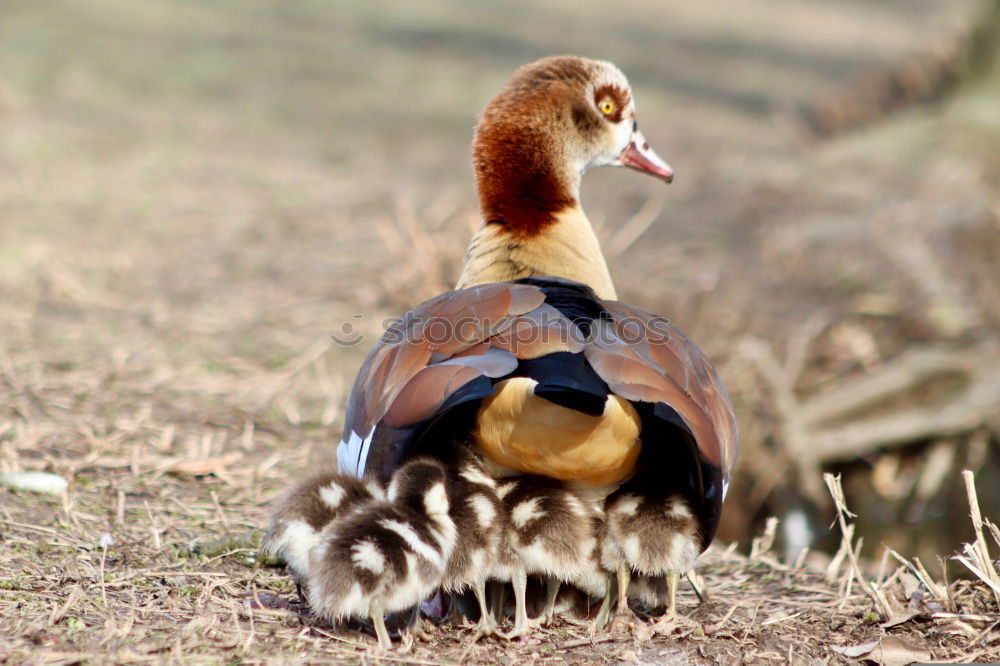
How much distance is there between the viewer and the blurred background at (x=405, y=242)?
4.66 m

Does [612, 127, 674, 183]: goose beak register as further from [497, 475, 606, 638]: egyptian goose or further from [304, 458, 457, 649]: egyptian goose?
[304, 458, 457, 649]: egyptian goose

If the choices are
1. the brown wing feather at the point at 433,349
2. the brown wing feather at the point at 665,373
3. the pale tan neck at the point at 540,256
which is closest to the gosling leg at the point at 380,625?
the brown wing feather at the point at 433,349

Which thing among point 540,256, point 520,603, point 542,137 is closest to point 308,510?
point 520,603

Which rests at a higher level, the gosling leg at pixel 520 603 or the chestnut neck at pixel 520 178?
the chestnut neck at pixel 520 178

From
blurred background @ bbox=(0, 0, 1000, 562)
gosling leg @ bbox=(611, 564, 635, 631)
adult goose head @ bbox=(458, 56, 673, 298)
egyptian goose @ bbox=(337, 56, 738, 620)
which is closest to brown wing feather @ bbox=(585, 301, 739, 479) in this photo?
egyptian goose @ bbox=(337, 56, 738, 620)

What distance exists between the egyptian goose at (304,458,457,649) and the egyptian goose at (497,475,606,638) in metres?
0.19

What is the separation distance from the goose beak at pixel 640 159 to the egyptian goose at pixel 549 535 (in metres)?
1.84

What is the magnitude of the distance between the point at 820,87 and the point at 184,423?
9010 mm

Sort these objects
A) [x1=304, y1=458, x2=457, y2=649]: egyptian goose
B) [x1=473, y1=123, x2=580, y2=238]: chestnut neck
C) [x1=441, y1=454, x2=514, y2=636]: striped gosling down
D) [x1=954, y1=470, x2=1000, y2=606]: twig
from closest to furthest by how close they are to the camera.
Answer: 1. [x1=304, y1=458, x2=457, y2=649]: egyptian goose
2. [x1=441, y1=454, x2=514, y2=636]: striped gosling down
3. [x1=954, y1=470, x2=1000, y2=606]: twig
4. [x1=473, y1=123, x2=580, y2=238]: chestnut neck

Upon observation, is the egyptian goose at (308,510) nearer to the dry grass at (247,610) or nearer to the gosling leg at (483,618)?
the dry grass at (247,610)

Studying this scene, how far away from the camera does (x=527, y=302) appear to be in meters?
2.73

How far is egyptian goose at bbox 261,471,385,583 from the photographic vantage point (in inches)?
103

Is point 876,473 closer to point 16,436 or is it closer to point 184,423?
point 184,423

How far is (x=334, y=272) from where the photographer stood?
6.08 meters
